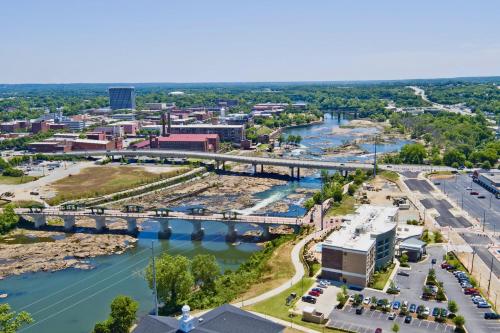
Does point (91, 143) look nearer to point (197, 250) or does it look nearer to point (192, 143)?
point (192, 143)

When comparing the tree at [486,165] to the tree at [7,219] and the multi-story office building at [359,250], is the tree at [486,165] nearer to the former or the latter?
the multi-story office building at [359,250]

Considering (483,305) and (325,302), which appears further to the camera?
(325,302)

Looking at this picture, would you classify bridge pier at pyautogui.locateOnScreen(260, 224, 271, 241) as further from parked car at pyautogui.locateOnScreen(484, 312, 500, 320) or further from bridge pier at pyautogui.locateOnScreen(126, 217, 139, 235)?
parked car at pyautogui.locateOnScreen(484, 312, 500, 320)

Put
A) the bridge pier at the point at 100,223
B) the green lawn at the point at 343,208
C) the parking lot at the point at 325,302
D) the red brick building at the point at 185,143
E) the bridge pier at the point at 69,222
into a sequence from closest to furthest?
the parking lot at the point at 325,302
the bridge pier at the point at 100,223
the green lawn at the point at 343,208
the bridge pier at the point at 69,222
the red brick building at the point at 185,143

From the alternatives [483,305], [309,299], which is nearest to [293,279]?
[309,299]

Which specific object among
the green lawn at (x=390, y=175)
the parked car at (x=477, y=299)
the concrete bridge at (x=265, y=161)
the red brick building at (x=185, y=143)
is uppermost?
the red brick building at (x=185, y=143)

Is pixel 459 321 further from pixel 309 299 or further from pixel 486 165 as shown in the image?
pixel 486 165

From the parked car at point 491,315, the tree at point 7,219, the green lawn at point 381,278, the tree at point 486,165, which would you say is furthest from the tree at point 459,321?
the tree at point 486,165

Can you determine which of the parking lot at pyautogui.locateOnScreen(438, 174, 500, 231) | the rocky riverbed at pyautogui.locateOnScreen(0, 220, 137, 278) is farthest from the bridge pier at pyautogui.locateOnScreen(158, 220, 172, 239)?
the parking lot at pyautogui.locateOnScreen(438, 174, 500, 231)
